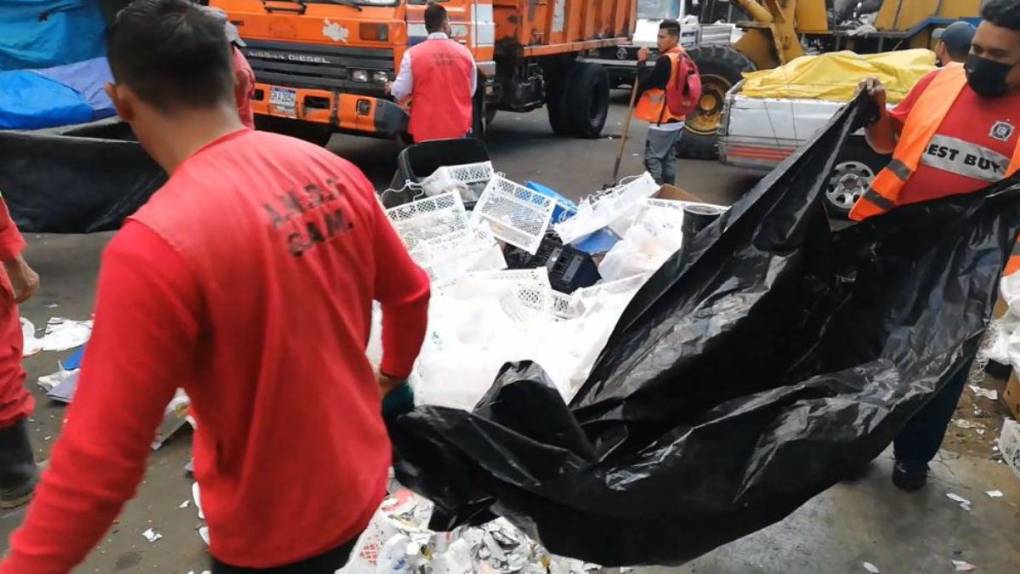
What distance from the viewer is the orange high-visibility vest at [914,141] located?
9.22 feet

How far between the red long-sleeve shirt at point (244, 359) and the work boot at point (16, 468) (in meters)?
2.01

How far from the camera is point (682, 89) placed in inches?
265

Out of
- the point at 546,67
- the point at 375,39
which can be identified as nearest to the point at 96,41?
the point at 375,39

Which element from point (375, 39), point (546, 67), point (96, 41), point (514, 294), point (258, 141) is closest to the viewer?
point (258, 141)

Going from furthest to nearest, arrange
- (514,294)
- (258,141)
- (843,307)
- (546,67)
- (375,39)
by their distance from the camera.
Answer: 1. (546,67)
2. (375,39)
3. (514,294)
4. (843,307)
5. (258,141)

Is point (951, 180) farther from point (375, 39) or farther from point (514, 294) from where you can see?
point (375, 39)

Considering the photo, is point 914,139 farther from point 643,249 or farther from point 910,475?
point 643,249

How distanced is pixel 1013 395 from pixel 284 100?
240 inches

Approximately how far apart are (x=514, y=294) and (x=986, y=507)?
6.81ft

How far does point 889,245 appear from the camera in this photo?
8.47 ft

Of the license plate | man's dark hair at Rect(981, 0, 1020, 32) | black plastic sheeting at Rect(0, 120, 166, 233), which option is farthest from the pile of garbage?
the license plate

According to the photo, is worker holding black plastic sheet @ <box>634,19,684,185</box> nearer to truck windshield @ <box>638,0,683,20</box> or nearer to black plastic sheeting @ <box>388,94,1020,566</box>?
black plastic sheeting @ <box>388,94,1020,566</box>

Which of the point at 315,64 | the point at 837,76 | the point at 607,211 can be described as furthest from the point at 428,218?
the point at 837,76

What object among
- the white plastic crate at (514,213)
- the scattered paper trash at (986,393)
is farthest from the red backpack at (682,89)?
the scattered paper trash at (986,393)
